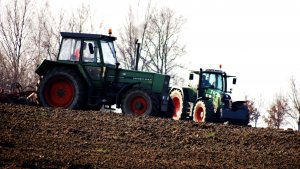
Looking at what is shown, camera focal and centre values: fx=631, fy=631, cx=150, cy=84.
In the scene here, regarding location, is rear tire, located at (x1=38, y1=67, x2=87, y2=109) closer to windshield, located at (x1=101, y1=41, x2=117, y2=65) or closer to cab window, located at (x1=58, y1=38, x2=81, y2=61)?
cab window, located at (x1=58, y1=38, x2=81, y2=61)

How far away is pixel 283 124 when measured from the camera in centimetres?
6091

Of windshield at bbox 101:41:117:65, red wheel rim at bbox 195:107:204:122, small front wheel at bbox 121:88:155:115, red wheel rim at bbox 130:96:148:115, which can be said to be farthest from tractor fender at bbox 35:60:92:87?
red wheel rim at bbox 195:107:204:122

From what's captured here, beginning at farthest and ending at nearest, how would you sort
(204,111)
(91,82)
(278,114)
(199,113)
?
(278,114) < (199,113) < (204,111) < (91,82)

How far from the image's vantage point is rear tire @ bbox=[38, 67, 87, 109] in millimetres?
19297

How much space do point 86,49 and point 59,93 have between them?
1.63 m

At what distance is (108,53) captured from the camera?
65.7 feet

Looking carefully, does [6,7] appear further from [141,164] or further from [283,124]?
[141,164]

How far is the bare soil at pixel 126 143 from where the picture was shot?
10.4 metres

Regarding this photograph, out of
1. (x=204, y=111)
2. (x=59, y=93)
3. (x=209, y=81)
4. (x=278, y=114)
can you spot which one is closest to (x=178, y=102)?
(x=209, y=81)

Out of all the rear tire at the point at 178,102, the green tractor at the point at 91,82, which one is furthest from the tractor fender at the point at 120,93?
the rear tire at the point at 178,102

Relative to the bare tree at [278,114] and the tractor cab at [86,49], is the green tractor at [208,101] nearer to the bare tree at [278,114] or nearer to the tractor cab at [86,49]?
the tractor cab at [86,49]

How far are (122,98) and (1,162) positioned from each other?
1001 cm

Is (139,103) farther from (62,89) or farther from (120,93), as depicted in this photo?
(62,89)

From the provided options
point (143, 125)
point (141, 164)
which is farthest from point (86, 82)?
point (141, 164)
